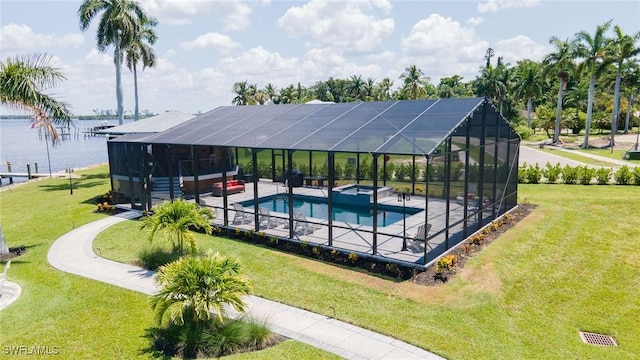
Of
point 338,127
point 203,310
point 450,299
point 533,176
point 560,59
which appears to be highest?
point 560,59

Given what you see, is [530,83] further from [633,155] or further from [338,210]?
[338,210]

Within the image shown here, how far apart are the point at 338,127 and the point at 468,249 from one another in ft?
19.3

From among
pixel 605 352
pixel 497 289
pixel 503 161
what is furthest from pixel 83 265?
pixel 503 161

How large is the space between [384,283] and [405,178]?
38.7 ft

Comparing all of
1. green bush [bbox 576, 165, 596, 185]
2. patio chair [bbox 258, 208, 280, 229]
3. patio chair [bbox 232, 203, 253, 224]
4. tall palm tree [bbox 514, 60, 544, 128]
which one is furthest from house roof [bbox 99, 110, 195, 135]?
tall palm tree [bbox 514, 60, 544, 128]

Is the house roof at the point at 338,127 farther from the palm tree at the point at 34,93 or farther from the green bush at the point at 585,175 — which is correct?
the green bush at the point at 585,175

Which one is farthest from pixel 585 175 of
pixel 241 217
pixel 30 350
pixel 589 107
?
pixel 589 107

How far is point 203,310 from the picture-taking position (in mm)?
8000

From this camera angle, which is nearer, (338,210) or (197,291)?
(197,291)

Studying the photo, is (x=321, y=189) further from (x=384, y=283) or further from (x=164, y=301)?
(x=164, y=301)

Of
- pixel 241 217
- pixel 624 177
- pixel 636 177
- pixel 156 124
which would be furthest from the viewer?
pixel 156 124

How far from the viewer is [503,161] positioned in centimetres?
1612

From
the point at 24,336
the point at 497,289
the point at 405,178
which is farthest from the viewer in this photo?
the point at 405,178

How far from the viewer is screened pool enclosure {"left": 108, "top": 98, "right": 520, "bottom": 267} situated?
12547mm
